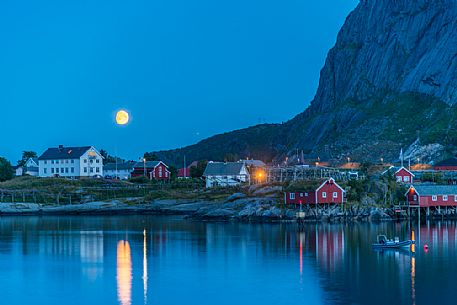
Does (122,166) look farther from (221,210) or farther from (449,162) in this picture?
(449,162)

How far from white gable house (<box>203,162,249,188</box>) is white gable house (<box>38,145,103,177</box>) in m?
27.1

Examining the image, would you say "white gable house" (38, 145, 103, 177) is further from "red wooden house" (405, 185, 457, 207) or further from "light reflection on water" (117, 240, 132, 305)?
"light reflection on water" (117, 240, 132, 305)

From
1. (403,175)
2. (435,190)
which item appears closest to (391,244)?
(435,190)

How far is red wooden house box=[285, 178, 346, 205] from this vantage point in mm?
102312

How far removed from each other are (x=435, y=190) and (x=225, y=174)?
1928 inches

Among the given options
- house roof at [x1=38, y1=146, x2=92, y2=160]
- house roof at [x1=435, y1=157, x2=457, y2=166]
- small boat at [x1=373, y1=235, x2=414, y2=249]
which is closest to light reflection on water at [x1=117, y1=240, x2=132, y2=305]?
small boat at [x1=373, y1=235, x2=414, y2=249]

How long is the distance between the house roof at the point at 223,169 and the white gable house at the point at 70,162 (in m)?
26.7

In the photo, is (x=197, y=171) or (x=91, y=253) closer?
(x=91, y=253)

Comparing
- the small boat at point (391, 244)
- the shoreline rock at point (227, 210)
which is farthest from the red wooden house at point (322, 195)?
the small boat at point (391, 244)

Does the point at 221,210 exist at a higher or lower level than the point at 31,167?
lower

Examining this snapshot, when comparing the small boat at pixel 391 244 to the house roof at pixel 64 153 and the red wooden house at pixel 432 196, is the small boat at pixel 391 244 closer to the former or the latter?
the red wooden house at pixel 432 196

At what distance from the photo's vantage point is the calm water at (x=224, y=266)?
49469mm

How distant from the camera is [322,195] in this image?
336 ft

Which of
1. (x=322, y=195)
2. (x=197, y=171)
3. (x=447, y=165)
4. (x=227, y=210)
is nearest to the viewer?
(x=322, y=195)
